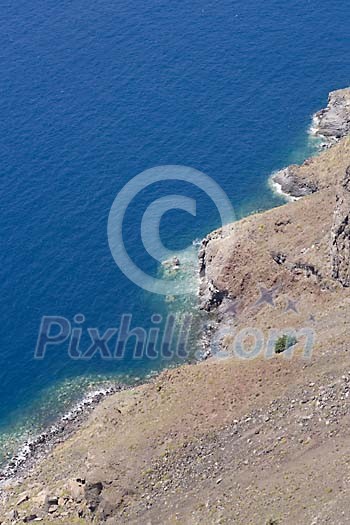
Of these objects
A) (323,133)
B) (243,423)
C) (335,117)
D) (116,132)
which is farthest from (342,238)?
(116,132)

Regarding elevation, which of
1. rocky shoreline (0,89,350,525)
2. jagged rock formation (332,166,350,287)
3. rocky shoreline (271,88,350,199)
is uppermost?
rocky shoreline (271,88,350,199)

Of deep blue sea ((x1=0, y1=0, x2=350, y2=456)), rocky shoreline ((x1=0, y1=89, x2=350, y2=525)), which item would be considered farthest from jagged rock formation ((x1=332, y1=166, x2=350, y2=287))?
deep blue sea ((x1=0, y1=0, x2=350, y2=456))

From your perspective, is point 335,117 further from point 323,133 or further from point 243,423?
point 243,423

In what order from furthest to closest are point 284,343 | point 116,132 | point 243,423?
point 116,132 → point 284,343 → point 243,423

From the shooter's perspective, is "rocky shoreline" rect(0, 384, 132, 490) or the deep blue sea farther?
the deep blue sea

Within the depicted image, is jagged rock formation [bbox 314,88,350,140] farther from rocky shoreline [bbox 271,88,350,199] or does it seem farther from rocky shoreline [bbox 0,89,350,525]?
rocky shoreline [bbox 0,89,350,525]

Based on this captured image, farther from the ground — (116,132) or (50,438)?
(116,132)

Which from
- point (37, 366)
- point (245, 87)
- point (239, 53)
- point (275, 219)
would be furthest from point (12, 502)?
point (239, 53)
